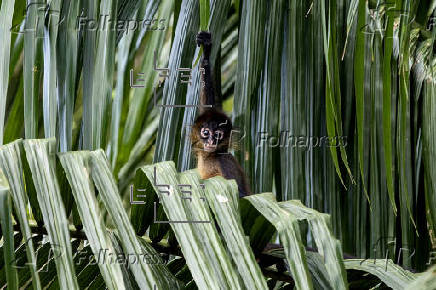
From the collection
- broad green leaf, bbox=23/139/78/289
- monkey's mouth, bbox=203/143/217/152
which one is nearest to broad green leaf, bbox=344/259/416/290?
broad green leaf, bbox=23/139/78/289

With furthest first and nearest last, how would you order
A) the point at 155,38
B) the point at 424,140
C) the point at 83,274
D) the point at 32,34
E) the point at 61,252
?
the point at 155,38, the point at 424,140, the point at 32,34, the point at 83,274, the point at 61,252

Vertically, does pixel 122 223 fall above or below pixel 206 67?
below

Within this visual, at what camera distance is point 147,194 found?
1.24 meters

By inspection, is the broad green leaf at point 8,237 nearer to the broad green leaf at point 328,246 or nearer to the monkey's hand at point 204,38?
the broad green leaf at point 328,246

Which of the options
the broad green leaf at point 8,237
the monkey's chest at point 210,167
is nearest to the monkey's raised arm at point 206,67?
the monkey's chest at point 210,167

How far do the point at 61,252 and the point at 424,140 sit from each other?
114cm

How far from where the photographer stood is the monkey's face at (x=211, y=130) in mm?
2785

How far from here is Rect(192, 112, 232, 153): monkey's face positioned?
2.79 metres

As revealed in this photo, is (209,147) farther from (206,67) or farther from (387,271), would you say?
(387,271)

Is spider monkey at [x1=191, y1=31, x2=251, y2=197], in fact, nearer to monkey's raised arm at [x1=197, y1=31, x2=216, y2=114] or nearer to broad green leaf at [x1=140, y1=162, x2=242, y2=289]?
monkey's raised arm at [x1=197, y1=31, x2=216, y2=114]

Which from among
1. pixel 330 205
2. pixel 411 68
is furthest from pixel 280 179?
pixel 411 68

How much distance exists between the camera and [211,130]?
2.81 meters

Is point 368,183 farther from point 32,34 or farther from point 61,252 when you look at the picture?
point 61,252

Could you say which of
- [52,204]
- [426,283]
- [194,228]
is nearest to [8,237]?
[52,204]
